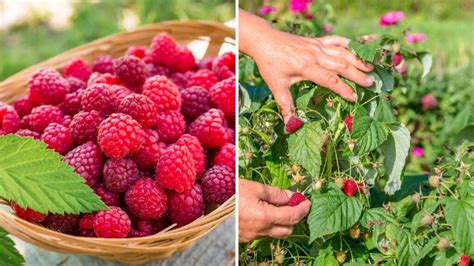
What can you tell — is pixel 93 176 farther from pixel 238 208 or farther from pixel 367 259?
pixel 367 259

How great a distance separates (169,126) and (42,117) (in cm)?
28

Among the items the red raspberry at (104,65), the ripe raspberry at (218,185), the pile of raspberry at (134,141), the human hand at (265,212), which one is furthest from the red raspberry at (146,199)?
the red raspberry at (104,65)

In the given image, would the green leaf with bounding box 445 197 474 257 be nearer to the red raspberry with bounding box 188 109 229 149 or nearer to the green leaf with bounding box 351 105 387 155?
the green leaf with bounding box 351 105 387 155

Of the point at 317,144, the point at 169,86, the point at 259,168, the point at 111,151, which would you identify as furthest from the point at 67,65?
the point at 317,144

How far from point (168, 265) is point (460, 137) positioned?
0.71 meters

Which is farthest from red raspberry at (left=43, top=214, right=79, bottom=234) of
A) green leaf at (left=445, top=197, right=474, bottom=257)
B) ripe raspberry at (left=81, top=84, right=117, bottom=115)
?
green leaf at (left=445, top=197, right=474, bottom=257)

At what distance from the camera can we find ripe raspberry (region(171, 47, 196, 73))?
6.44 ft

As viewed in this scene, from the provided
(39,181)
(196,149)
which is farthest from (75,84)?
(39,181)

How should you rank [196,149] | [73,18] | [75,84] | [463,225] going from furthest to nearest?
[73,18] < [75,84] < [196,149] < [463,225]

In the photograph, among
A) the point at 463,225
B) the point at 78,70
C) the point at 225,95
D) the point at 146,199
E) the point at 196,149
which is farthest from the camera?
the point at 78,70

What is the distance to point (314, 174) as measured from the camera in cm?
124

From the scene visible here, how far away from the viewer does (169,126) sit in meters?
1.61

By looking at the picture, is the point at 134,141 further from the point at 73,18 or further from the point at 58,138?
the point at 73,18

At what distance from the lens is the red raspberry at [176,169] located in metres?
1.47
